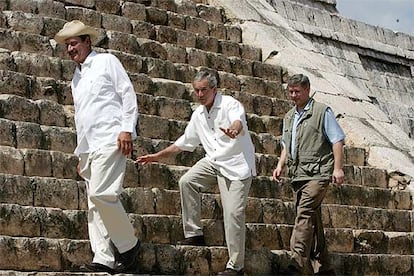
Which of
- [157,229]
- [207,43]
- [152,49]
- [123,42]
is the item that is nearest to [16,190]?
[157,229]

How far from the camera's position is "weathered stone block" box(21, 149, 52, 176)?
8.24 m

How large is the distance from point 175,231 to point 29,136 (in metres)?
1.37

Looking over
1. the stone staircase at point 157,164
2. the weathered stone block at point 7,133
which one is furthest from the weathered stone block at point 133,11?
the weathered stone block at point 7,133

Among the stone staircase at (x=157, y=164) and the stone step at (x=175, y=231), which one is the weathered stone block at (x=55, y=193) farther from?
the stone step at (x=175, y=231)

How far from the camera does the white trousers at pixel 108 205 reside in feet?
24.0

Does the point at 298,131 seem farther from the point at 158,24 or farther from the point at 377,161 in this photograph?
the point at 158,24

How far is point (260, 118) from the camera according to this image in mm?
10930

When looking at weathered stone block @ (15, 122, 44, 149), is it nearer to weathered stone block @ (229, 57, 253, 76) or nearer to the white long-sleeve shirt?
the white long-sleeve shirt

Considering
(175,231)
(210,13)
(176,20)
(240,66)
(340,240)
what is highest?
(210,13)

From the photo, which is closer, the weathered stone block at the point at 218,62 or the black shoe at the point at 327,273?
the black shoe at the point at 327,273

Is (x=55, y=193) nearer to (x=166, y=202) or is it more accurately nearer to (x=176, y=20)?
(x=166, y=202)

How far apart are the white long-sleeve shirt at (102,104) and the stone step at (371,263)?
1.94 m

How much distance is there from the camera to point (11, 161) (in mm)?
8195

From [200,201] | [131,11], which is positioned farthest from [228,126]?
[131,11]
